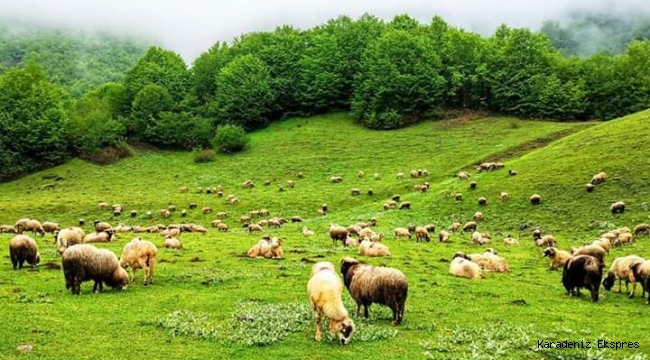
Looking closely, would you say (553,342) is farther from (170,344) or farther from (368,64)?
(368,64)

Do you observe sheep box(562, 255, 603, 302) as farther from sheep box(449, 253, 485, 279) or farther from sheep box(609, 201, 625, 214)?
sheep box(609, 201, 625, 214)

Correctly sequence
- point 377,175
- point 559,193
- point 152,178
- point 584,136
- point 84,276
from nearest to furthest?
point 84,276 < point 559,193 < point 584,136 < point 377,175 < point 152,178

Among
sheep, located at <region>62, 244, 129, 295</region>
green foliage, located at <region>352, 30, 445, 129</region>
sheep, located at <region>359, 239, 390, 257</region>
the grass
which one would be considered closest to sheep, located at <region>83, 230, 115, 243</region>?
the grass

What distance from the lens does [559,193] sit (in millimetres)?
52844

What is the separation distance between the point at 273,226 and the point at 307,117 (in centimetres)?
6309

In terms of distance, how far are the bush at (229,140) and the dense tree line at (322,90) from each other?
0.72 feet

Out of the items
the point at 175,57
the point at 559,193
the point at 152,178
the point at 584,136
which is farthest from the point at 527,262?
the point at 175,57

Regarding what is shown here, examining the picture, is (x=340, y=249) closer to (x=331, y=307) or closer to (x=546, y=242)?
(x=546, y=242)

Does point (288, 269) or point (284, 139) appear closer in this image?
point (288, 269)

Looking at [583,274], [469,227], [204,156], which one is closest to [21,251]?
[583,274]

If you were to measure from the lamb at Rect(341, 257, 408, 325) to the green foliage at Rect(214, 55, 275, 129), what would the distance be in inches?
3718

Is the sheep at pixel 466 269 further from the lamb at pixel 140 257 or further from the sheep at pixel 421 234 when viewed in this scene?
the lamb at pixel 140 257

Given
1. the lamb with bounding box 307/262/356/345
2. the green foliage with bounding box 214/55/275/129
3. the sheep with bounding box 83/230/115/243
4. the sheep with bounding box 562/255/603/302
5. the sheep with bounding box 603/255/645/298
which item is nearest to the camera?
the lamb with bounding box 307/262/356/345

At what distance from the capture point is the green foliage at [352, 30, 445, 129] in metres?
103
